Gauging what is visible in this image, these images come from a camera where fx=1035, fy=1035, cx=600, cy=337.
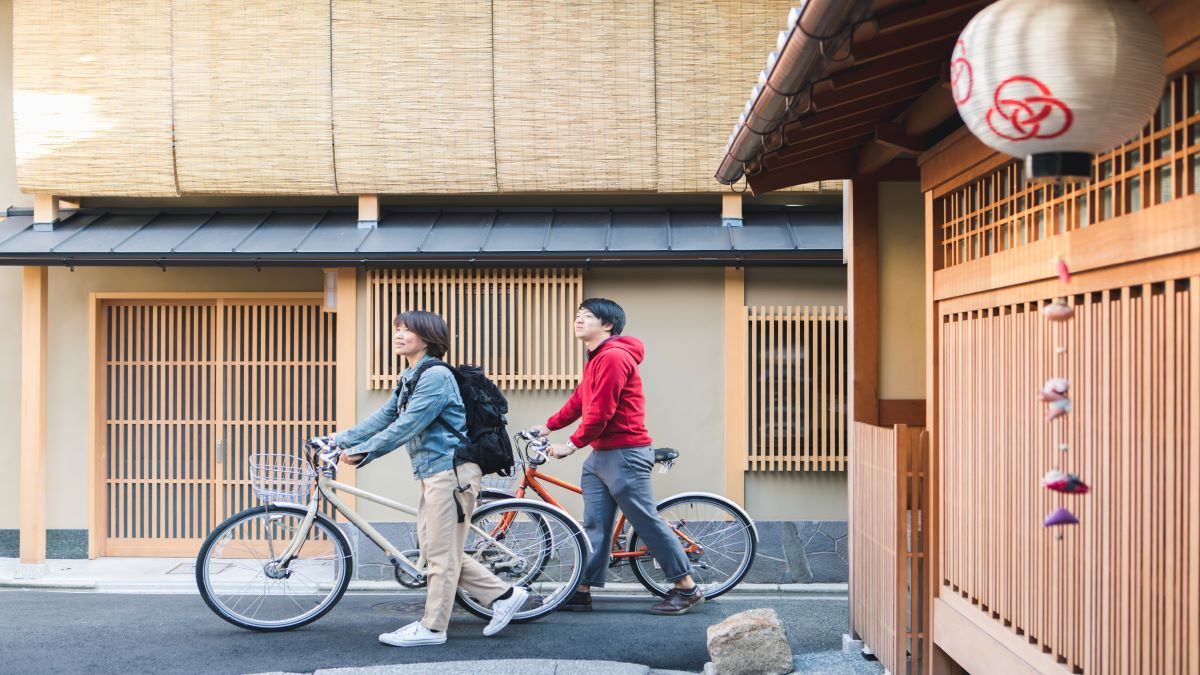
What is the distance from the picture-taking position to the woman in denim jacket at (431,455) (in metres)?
6.53

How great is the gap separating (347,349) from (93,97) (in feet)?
10.8

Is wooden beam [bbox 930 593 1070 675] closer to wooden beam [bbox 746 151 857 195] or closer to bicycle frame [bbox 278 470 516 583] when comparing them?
wooden beam [bbox 746 151 857 195]

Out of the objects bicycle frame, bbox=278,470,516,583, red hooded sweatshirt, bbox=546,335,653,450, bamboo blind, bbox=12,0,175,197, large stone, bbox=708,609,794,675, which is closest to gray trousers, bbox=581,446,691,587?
red hooded sweatshirt, bbox=546,335,653,450

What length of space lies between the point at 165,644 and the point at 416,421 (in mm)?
2269

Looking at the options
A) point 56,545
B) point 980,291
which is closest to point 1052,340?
point 980,291

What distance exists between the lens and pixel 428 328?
6719 mm

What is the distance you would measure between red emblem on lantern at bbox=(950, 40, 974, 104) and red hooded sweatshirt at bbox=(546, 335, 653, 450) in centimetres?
409

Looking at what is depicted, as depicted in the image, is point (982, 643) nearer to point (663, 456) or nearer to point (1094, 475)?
point (1094, 475)

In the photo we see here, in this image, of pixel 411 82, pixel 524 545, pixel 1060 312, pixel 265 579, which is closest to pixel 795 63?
pixel 1060 312

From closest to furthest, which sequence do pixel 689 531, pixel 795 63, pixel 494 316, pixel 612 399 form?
pixel 795 63 < pixel 612 399 < pixel 689 531 < pixel 494 316

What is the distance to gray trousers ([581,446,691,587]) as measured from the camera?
7.25 m

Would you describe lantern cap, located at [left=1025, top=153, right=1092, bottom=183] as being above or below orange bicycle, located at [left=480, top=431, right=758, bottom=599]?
above

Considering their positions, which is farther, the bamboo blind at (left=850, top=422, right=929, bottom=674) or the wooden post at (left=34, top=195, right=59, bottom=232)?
the wooden post at (left=34, top=195, right=59, bottom=232)

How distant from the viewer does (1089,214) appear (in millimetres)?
→ 3822
